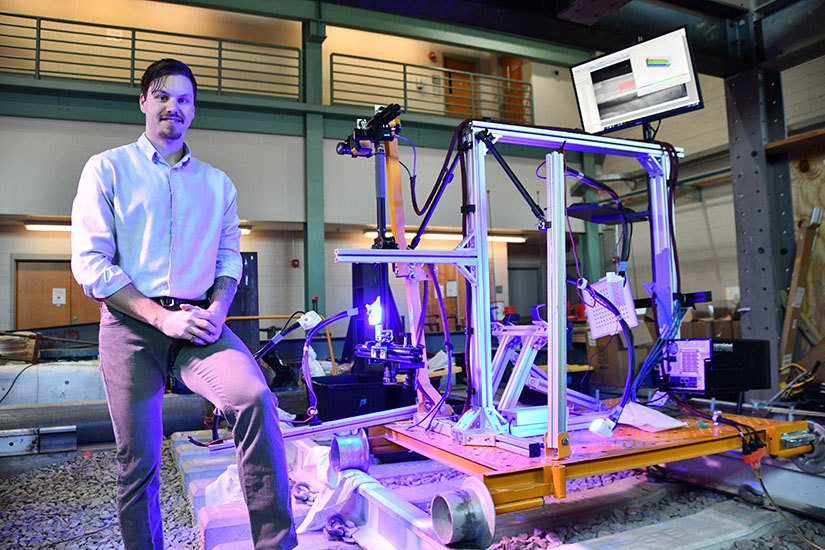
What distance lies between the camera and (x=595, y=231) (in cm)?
1005

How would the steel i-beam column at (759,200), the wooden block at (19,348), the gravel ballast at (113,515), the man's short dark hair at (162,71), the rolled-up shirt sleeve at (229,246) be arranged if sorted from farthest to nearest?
the wooden block at (19,348) → the steel i-beam column at (759,200) → the gravel ballast at (113,515) → the rolled-up shirt sleeve at (229,246) → the man's short dark hair at (162,71)

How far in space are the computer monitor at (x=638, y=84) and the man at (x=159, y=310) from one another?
2.35 m

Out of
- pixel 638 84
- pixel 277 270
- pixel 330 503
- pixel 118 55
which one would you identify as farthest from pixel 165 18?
pixel 330 503

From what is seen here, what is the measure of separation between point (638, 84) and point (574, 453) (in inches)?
84.2

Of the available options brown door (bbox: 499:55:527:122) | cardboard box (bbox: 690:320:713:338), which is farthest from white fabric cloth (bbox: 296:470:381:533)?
brown door (bbox: 499:55:527:122)

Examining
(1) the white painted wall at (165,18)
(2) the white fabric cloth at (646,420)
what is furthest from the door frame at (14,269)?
(2) the white fabric cloth at (646,420)

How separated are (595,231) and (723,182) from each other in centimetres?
246

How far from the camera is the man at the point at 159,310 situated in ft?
4.58

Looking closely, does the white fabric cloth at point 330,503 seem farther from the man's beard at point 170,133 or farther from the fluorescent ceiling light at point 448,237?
the fluorescent ceiling light at point 448,237

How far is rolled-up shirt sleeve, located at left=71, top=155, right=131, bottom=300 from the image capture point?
1425 millimetres

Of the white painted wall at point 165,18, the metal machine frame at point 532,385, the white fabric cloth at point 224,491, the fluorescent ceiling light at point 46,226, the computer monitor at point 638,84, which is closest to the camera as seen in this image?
the metal machine frame at point 532,385

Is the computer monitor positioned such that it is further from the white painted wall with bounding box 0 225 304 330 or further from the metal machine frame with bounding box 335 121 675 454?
the white painted wall with bounding box 0 225 304 330

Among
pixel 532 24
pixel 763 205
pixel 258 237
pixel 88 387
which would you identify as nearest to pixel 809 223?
pixel 763 205

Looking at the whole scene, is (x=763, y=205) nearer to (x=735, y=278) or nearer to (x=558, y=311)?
(x=558, y=311)
